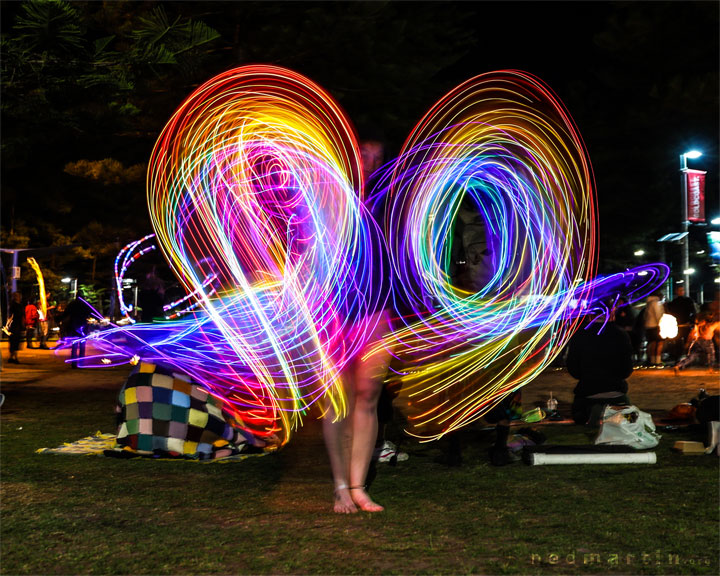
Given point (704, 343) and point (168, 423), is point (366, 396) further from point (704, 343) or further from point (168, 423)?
point (704, 343)

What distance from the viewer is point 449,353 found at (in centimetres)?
880

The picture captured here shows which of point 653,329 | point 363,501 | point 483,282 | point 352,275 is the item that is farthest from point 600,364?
point 653,329

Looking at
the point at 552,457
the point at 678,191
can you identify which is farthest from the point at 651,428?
the point at 678,191

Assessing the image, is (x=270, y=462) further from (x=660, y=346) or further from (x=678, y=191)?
(x=678, y=191)

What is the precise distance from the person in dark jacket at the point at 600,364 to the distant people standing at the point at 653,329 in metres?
9.03

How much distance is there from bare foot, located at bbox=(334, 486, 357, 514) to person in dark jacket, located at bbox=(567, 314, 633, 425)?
3.78 metres

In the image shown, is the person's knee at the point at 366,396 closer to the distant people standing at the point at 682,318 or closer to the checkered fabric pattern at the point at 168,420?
the checkered fabric pattern at the point at 168,420

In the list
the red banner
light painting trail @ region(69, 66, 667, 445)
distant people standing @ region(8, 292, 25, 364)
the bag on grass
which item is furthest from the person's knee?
the red banner

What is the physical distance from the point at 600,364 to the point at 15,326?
14123 mm

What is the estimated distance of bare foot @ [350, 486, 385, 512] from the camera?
4.93 metres

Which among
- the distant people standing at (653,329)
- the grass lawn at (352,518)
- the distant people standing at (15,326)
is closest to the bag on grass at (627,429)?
the grass lawn at (352,518)

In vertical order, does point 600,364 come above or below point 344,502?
Answer: above

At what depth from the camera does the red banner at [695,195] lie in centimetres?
2312

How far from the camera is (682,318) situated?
17188 mm
